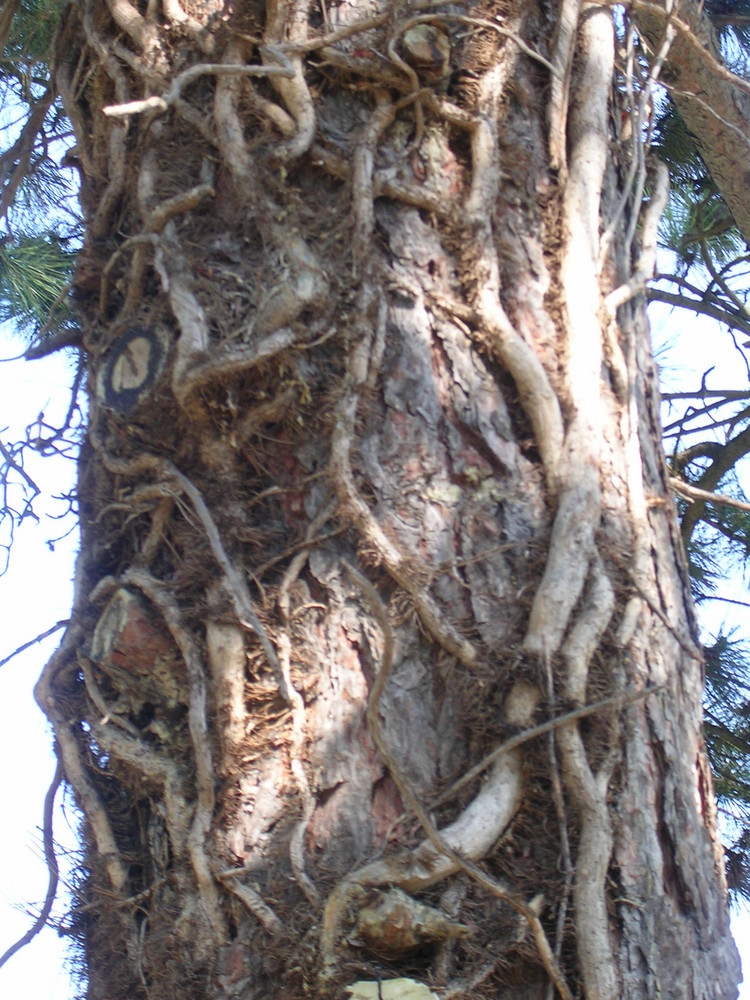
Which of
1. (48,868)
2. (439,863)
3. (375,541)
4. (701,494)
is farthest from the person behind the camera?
(701,494)

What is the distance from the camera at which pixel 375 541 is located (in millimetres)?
1475

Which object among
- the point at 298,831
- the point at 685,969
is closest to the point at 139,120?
the point at 298,831

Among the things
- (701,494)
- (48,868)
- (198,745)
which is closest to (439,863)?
(198,745)

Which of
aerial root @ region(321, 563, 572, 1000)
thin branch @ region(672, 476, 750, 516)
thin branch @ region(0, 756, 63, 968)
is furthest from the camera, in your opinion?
thin branch @ region(672, 476, 750, 516)

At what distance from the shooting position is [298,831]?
137 centimetres

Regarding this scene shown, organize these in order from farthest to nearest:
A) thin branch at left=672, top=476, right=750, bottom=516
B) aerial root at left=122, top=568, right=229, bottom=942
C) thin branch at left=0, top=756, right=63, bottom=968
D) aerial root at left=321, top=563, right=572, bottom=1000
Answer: thin branch at left=672, top=476, right=750, bottom=516 → thin branch at left=0, top=756, right=63, bottom=968 → aerial root at left=122, top=568, right=229, bottom=942 → aerial root at left=321, top=563, right=572, bottom=1000

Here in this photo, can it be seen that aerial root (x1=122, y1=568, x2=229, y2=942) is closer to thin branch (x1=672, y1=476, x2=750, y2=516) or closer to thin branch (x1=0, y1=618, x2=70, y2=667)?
thin branch (x1=0, y1=618, x2=70, y2=667)

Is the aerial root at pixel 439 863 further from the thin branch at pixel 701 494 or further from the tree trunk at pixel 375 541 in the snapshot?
the thin branch at pixel 701 494

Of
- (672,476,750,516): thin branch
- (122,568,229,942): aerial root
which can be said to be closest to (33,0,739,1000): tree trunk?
(122,568,229,942): aerial root

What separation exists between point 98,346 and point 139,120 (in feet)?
1.30

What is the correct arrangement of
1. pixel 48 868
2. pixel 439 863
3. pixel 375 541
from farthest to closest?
1. pixel 48 868
2. pixel 375 541
3. pixel 439 863

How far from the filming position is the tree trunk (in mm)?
1350

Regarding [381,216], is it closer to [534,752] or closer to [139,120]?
[139,120]

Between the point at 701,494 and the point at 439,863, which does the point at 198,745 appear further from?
the point at 701,494
